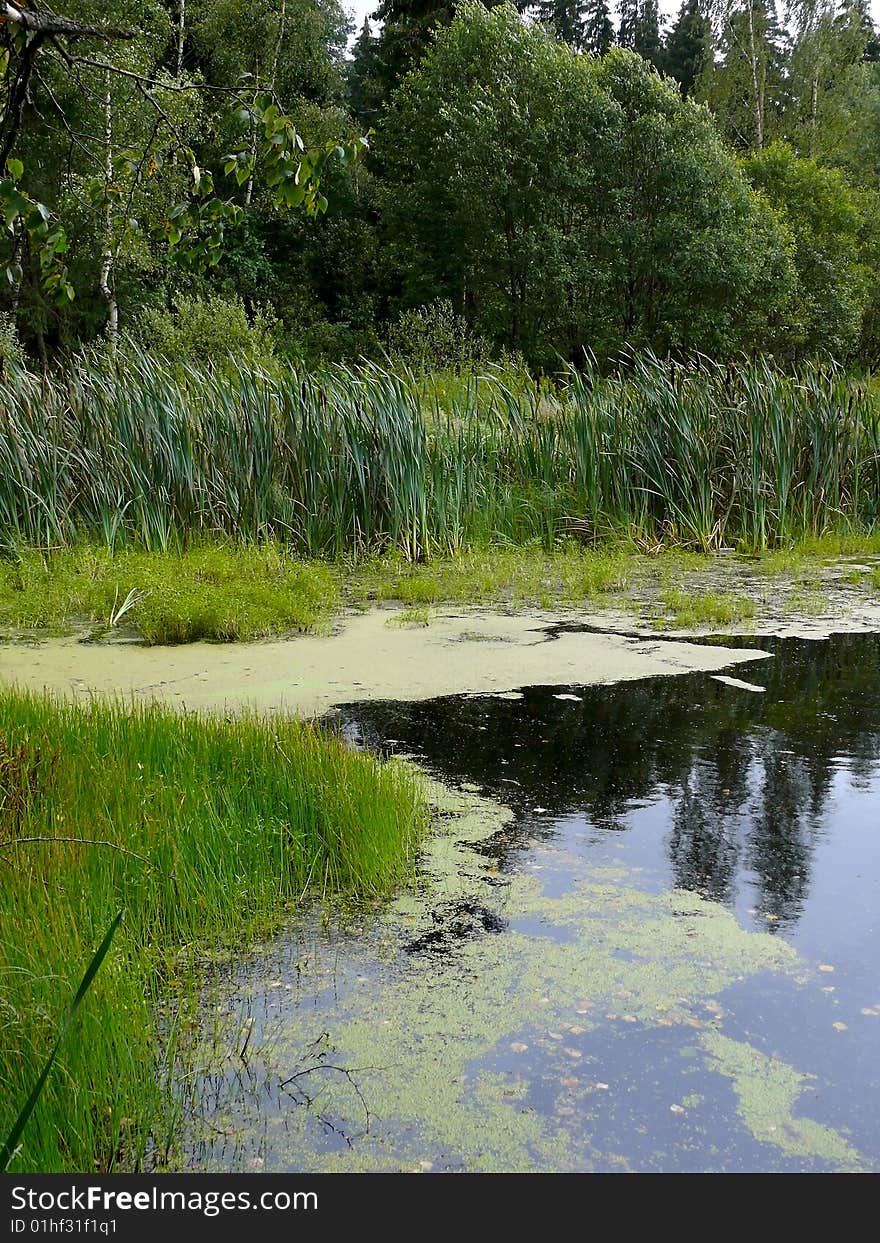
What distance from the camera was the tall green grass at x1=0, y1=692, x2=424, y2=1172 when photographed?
1.75 metres

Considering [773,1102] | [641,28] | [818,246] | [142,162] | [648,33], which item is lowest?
[773,1102]

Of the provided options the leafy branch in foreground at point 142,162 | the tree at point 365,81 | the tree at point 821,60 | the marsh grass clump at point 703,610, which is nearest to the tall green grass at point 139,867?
the leafy branch in foreground at point 142,162

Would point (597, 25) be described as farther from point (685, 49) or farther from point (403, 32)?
point (403, 32)

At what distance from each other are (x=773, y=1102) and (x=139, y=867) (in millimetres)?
1441

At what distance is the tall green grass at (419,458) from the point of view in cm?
716

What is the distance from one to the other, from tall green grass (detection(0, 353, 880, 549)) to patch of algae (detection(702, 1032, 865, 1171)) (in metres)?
5.56

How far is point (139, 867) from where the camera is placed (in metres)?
2.55

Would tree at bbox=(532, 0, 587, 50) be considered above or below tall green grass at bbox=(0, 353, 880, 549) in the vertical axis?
above

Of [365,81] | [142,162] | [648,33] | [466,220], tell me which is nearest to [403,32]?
[365,81]

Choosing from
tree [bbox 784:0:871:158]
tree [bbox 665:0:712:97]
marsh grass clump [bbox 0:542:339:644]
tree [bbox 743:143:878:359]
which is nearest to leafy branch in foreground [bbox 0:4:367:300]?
marsh grass clump [bbox 0:542:339:644]

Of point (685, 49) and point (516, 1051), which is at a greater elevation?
point (685, 49)

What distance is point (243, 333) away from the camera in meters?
17.4

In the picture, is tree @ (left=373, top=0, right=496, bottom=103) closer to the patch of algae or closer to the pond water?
the pond water
